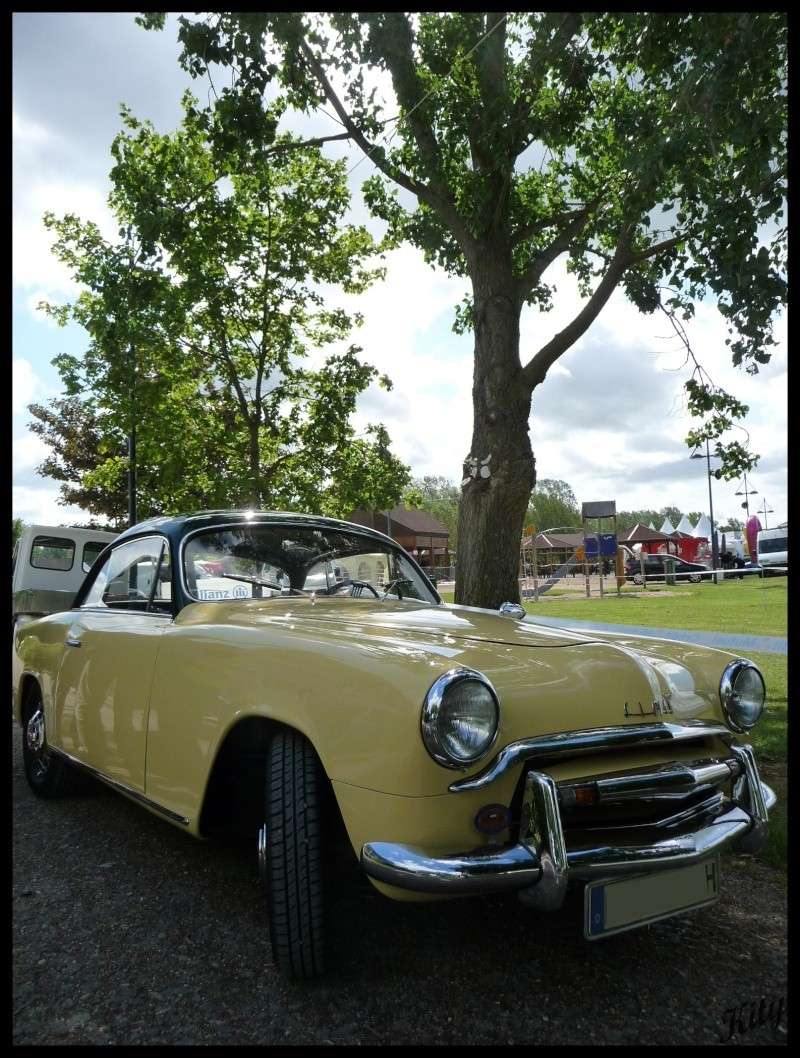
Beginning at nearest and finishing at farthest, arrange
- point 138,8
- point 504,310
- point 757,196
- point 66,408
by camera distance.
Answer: point 138,8 < point 757,196 < point 504,310 < point 66,408

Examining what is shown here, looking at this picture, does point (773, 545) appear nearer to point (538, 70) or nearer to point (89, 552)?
point (89, 552)

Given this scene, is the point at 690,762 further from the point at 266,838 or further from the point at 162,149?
the point at 162,149

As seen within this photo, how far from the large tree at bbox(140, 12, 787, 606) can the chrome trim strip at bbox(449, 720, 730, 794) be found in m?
4.34

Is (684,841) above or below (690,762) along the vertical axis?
below

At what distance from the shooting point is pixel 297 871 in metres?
2.27

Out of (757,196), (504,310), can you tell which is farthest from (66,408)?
(757,196)

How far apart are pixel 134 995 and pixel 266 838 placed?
589 millimetres

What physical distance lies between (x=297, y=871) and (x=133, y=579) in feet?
6.88

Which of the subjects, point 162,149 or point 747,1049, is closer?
point 747,1049

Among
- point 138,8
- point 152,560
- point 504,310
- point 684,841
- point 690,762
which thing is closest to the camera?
point 684,841

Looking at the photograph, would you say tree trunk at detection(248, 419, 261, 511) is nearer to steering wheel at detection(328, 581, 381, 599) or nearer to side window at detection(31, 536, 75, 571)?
side window at detection(31, 536, 75, 571)

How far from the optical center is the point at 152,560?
3.76 meters

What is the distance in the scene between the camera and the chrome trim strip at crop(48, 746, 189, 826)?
9.48 feet

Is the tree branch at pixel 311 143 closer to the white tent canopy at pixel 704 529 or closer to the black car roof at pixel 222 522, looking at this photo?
the black car roof at pixel 222 522
